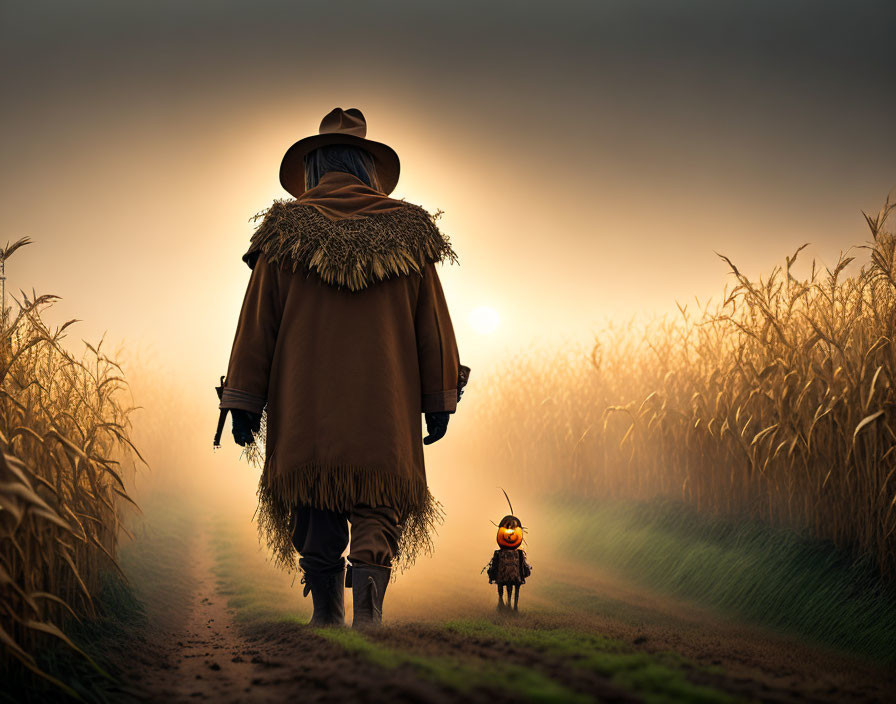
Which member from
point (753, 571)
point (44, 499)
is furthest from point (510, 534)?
point (44, 499)

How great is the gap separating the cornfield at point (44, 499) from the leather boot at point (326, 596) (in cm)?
→ 66

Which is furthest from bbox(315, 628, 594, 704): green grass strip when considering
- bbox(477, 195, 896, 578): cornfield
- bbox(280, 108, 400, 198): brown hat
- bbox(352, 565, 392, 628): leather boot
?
bbox(280, 108, 400, 198): brown hat

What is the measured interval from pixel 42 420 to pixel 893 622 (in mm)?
2873

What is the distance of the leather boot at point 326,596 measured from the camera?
246 cm

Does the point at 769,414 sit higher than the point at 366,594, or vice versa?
the point at 769,414

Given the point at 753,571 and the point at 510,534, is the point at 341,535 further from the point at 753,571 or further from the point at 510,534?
the point at 753,571

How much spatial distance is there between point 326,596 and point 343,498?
37 centimetres

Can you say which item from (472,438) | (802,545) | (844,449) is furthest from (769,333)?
(472,438)

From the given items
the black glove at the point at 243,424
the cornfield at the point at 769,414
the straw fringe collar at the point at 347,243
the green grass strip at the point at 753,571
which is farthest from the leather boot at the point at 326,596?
the cornfield at the point at 769,414

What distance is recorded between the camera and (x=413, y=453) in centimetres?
253

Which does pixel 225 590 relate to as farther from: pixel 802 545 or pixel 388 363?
pixel 802 545

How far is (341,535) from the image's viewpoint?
2.52 meters

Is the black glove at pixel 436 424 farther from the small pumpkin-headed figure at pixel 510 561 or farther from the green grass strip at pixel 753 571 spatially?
the green grass strip at pixel 753 571

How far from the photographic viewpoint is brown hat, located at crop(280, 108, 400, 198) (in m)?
2.71
